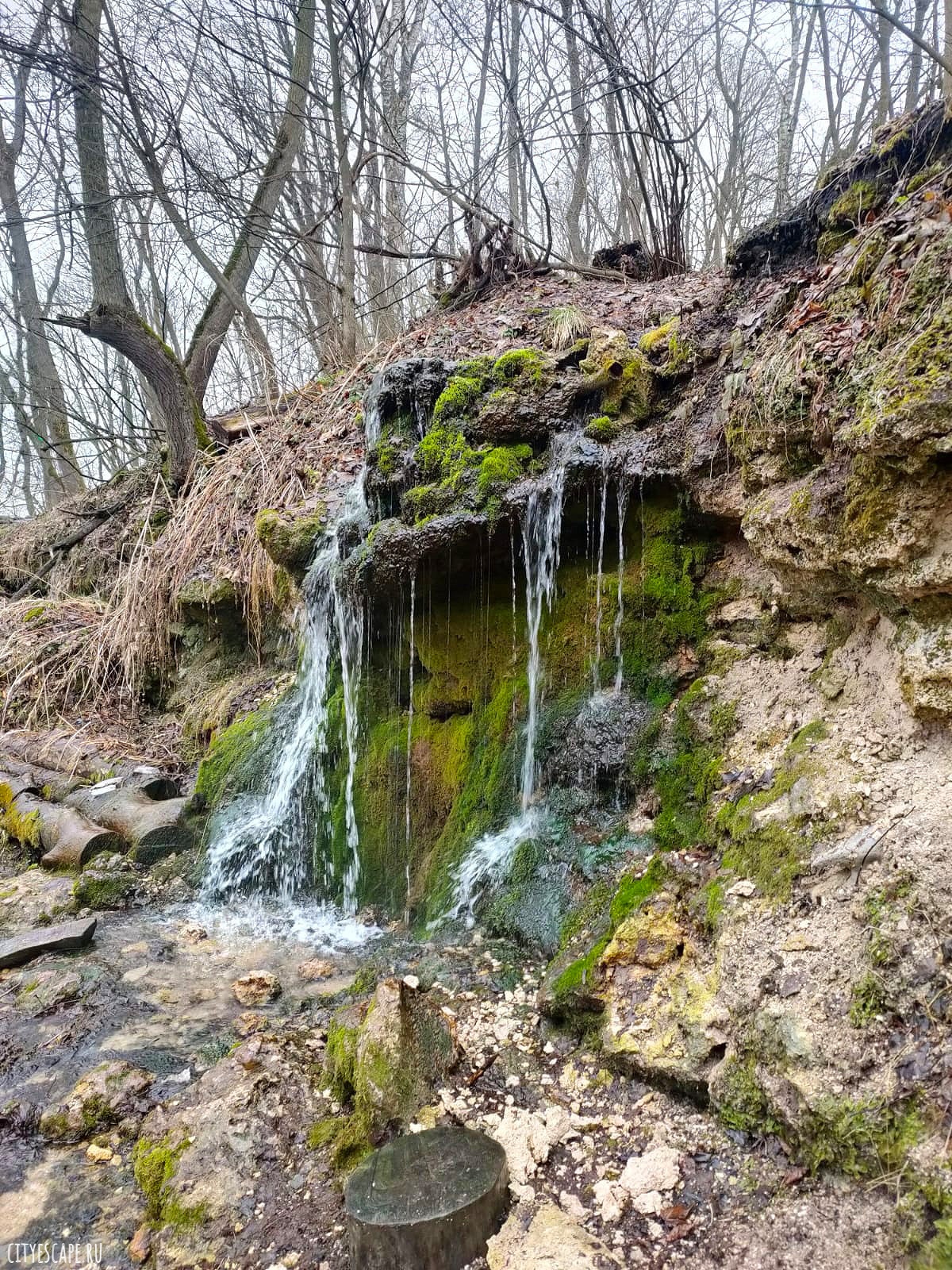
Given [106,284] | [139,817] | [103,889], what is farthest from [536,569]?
[106,284]

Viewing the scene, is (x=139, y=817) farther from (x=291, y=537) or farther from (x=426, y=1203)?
(x=426, y=1203)

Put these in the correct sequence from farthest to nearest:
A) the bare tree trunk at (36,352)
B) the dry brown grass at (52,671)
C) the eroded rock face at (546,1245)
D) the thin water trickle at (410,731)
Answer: the bare tree trunk at (36,352), the dry brown grass at (52,671), the thin water trickle at (410,731), the eroded rock face at (546,1245)

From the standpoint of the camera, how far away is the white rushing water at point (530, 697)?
3465 millimetres

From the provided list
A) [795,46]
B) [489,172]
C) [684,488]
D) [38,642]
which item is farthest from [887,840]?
[795,46]

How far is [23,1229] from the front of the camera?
197cm

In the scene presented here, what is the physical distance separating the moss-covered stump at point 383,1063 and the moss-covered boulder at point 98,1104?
0.73 m

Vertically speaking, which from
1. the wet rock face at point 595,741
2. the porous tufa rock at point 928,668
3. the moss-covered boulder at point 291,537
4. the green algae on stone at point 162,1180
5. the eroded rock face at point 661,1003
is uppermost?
the moss-covered boulder at point 291,537

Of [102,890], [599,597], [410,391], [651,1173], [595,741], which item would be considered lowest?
[102,890]

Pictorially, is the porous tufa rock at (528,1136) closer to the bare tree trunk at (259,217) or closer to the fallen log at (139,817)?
the fallen log at (139,817)

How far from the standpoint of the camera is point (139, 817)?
4992 millimetres

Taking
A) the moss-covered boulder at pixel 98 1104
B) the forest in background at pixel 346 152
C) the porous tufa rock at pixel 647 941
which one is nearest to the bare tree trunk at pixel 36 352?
the forest in background at pixel 346 152

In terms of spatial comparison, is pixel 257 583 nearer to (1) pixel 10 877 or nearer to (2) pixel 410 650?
(2) pixel 410 650

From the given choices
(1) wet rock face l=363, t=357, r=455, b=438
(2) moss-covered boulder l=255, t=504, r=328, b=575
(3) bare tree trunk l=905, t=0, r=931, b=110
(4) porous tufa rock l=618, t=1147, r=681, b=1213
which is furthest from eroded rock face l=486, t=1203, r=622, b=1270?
(3) bare tree trunk l=905, t=0, r=931, b=110

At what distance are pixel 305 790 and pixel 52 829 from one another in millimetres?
1979
